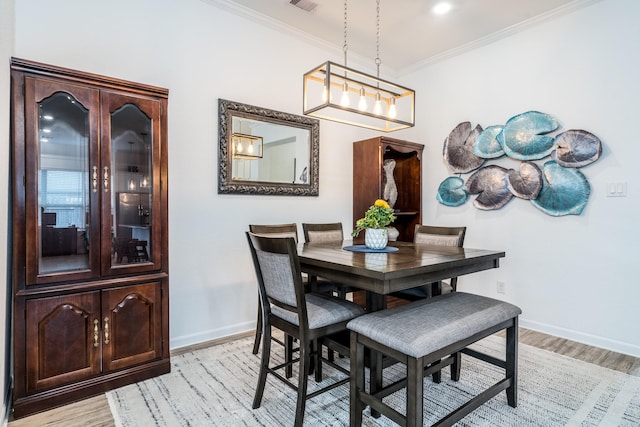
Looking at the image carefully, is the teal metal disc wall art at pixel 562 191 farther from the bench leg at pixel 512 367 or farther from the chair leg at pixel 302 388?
the chair leg at pixel 302 388

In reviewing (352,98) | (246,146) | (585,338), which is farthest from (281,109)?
(585,338)

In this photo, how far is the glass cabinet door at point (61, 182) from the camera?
190cm

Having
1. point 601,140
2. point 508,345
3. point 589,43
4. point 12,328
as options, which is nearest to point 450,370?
point 508,345

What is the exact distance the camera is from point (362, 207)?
3.95 m

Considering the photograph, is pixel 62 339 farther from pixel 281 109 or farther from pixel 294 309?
pixel 281 109

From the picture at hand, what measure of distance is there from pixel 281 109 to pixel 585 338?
11.1 ft

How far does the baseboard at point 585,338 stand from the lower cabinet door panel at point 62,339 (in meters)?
3.54

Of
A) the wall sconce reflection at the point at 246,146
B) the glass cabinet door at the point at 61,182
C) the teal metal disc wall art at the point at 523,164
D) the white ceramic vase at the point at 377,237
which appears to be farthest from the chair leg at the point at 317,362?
the teal metal disc wall art at the point at 523,164

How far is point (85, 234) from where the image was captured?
2.08m

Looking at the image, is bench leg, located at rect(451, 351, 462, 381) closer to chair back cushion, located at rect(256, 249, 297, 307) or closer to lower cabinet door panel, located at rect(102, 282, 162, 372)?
chair back cushion, located at rect(256, 249, 297, 307)

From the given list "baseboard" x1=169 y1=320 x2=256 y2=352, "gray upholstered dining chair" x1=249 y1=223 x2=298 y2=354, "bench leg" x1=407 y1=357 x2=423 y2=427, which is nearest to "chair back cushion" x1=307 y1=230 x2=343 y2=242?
"gray upholstered dining chair" x1=249 y1=223 x2=298 y2=354

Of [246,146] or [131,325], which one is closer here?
[131,325]

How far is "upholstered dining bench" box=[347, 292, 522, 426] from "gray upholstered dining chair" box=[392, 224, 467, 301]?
0.45 m

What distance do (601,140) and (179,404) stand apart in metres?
3.63
